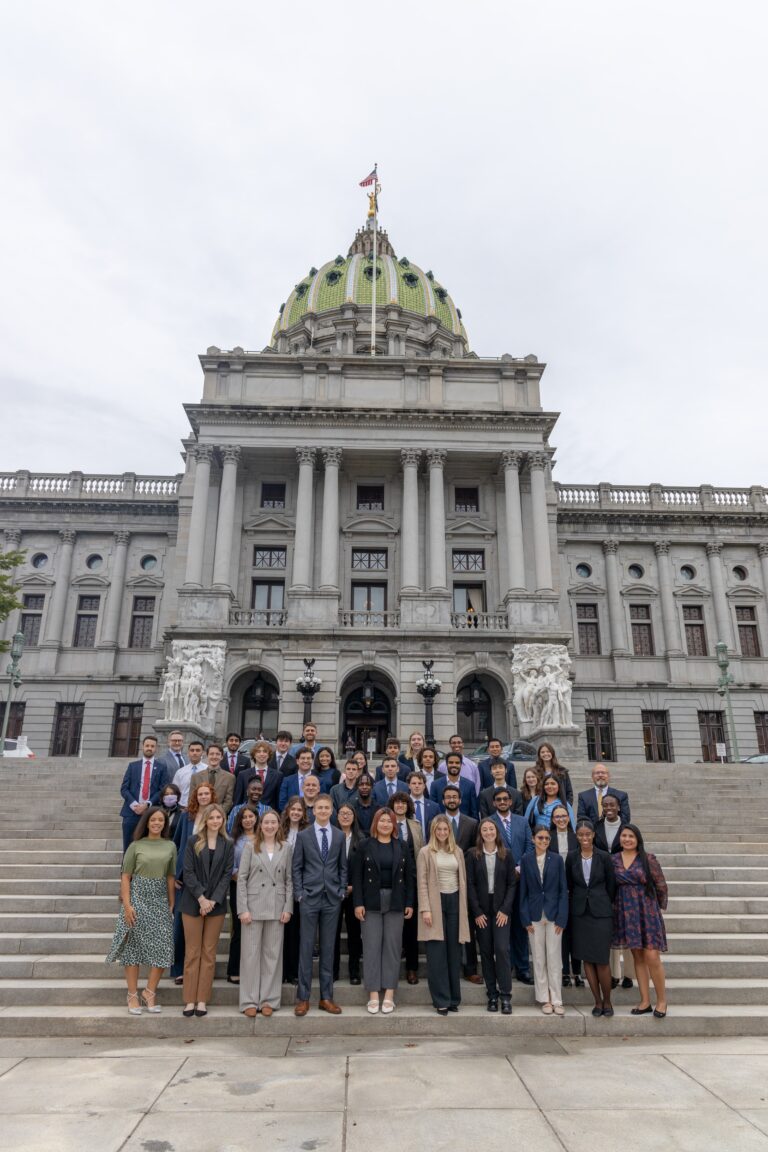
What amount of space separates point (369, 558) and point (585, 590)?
1347cm

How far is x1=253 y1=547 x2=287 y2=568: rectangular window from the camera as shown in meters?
38.1

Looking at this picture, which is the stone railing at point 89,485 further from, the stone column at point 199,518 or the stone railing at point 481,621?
the stone railing at point 481,621

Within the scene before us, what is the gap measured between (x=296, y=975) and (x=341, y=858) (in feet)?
4.86

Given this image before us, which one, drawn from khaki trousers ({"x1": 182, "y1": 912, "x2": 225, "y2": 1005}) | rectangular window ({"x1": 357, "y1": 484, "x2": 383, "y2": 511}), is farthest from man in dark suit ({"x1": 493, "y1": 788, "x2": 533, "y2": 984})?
rectangular window ({"x1": 357, "y1": 484, "x2": 383, "y2": 511})

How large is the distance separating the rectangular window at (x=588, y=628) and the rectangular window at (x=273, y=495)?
17712 mm

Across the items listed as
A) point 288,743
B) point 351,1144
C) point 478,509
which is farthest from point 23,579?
point 351,1144

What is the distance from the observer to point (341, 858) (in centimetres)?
861

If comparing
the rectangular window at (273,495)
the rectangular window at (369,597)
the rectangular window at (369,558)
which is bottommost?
the rectangular window at (369,597)

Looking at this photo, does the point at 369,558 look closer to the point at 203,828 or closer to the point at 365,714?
the point at 365,714

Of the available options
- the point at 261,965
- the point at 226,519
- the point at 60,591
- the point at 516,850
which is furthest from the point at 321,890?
the point at 60,591

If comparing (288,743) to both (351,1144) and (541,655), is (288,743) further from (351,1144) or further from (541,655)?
(541,655)

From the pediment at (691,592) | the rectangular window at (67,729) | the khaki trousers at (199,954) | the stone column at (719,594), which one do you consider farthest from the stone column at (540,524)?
the khaki trousers at (199,954)

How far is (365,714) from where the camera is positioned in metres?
36.2

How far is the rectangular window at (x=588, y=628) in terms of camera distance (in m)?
43.2
